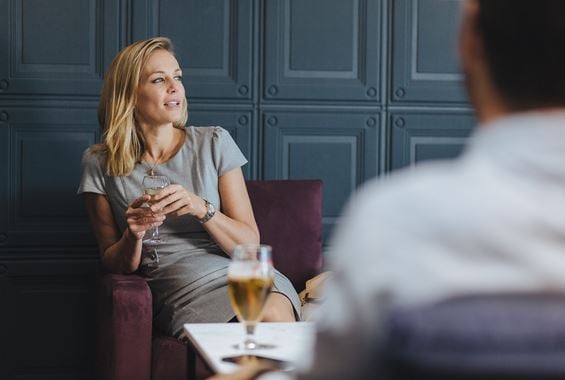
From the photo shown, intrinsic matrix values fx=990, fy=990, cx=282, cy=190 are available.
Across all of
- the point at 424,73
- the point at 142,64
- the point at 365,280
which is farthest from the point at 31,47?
the point at 365,280

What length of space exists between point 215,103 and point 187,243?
86 cm

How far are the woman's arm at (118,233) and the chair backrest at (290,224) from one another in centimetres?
50

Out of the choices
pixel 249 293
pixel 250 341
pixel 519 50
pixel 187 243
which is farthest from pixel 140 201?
pixel 519 50

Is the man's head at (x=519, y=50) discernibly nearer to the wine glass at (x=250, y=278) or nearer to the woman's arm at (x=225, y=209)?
the wine glass at (x=250, y=278)

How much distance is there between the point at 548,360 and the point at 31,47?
3.32 meters

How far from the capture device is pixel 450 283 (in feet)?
2.41

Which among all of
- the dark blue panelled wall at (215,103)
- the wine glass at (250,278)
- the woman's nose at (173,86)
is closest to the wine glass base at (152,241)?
the woman's nose at (173,86)

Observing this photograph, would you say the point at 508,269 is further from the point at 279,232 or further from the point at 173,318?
the point at 279,232

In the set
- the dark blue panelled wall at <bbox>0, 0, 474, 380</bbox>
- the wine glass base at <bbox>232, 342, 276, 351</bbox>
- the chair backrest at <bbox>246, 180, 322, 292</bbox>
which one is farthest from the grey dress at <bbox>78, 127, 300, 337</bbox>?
the wine glass base at <bbox>232, 342, 276, 351</bbox>

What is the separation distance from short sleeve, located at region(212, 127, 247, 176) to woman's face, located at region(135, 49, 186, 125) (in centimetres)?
16

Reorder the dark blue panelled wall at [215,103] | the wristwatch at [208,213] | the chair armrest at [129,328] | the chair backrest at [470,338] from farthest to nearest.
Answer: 1. the dark blue panelled wall at [215,103]
2. the wristwatch at [208,213]
3. the chair armrest at [129,328]
4. the chair backrest at [470,338]

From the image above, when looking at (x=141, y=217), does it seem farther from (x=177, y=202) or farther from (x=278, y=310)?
(x=278, y=310)

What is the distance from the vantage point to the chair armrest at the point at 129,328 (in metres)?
2.87

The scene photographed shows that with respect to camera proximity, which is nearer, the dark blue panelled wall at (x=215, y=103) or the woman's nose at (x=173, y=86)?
the woman's nose at (x=173, y=86)
